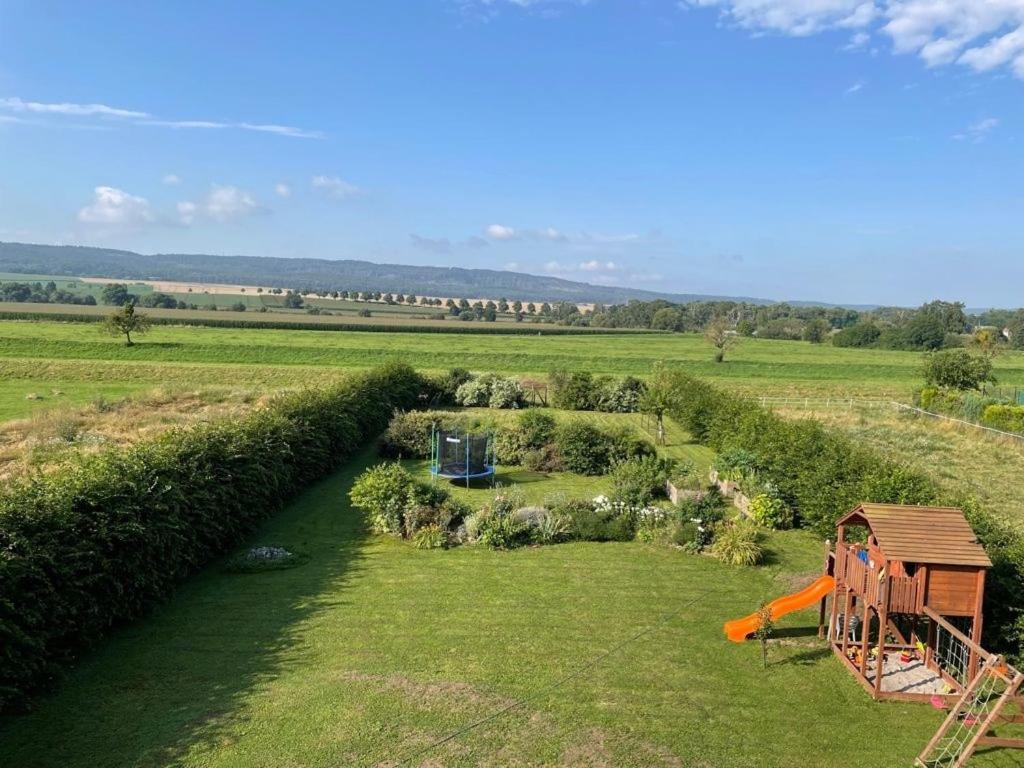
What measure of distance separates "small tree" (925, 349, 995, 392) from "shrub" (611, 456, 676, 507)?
91.2 ft

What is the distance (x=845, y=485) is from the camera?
1428 centimetres

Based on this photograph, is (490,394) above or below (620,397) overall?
below

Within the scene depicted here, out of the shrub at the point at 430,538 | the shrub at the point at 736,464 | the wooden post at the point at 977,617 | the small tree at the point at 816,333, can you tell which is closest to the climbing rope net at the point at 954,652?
the wooden post at the point at 977,617

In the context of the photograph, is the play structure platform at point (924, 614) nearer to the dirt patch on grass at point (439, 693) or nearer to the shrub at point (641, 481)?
the dirt patch on grass at point (439, 693)

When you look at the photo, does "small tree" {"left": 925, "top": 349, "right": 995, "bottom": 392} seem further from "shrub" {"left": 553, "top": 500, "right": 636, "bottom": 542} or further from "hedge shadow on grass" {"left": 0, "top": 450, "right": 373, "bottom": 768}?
"hedge shadow on grass" {"left": 0, "top": 450, "right": 373, "bottom": 768}

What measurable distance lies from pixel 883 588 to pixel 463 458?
47.2 feet

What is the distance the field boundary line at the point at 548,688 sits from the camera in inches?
308

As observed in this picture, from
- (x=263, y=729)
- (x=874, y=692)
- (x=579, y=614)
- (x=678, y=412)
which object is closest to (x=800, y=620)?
(x=874, y=692)

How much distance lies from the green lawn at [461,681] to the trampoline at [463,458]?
24.3 ft

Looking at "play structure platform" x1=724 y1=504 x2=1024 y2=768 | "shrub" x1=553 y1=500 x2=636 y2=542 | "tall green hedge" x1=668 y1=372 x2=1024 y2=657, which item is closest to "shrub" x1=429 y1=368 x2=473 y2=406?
"tall green hedge" x1=668 y1=372 x2=1024 y2=657

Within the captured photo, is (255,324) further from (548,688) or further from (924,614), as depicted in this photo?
(924,614)

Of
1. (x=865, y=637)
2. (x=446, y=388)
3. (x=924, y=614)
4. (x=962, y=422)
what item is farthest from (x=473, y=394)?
(x=924, y=614)

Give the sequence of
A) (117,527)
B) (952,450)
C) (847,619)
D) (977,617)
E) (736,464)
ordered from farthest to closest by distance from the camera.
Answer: (952,450) < (736,464) < (117,527) < (847,619) < (977,617)

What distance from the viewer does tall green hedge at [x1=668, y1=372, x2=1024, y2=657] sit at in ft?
32.4
